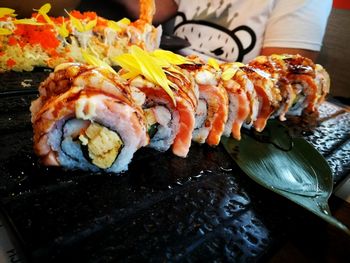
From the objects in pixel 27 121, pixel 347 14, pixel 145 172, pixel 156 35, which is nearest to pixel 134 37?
pixel 156 35

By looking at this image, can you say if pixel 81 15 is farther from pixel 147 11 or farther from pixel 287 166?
pixel 287 166

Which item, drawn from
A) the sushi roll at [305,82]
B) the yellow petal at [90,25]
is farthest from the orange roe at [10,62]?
the sushi roll at [305,82]

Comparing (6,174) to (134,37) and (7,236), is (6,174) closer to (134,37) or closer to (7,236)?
(7,236)

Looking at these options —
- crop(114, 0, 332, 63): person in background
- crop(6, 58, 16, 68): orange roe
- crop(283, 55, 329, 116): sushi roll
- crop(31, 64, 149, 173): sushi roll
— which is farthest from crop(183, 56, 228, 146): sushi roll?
crop(114, 0, 332, 63): person in background

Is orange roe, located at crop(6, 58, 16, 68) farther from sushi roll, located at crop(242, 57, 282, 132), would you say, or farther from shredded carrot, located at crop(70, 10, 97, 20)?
sushi roll, located at crop(242, 57, 282, 132)

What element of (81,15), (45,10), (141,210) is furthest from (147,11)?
(141,210)

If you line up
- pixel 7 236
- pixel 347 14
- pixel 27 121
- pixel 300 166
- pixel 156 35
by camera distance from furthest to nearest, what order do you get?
pixel 347 14 < pixel 156 35 < pixel 300 166 < pixel 27 121 < pixel 7 236

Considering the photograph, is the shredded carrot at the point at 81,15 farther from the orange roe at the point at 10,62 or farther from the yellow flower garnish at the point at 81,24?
the orange roe at the point at 10,62
